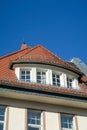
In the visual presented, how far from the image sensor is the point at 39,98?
15.5 metres

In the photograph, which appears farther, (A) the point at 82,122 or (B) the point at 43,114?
(A) the point at 82,122

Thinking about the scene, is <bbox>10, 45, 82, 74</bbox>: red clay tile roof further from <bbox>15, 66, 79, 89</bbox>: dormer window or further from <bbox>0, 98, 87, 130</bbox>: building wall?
<bbox>0, 98, 87, 130</bbox>: building wall

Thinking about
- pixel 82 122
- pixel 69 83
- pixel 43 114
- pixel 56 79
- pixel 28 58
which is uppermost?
pixel 28 58

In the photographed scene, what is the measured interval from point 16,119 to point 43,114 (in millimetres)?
1537

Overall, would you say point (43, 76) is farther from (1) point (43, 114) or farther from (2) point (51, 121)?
(2) point (51, 121)

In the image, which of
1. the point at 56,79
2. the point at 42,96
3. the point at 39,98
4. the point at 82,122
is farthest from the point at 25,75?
the point at 82,122

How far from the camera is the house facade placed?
1488 centimetres

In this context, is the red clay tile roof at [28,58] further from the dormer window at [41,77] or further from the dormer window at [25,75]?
the dormer window at [41,77]

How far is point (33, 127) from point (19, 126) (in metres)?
0.83

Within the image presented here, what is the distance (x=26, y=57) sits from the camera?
18.8 meters

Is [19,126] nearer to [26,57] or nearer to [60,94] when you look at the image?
[60,94]

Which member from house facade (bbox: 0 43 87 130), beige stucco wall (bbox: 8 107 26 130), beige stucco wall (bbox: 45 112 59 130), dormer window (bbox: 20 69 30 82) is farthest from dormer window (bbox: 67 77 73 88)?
beige stucco wall (bbox: 8 107 26 130)

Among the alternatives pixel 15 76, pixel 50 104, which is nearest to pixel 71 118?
pixel 50 104

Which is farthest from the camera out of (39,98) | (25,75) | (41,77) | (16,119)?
(41,77)
